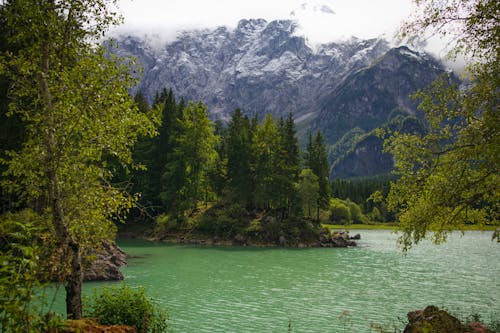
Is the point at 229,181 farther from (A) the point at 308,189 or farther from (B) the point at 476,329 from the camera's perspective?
(B) the point at 476,329

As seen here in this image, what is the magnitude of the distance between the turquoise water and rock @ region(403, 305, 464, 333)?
277 cm

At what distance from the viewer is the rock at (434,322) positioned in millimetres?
13484

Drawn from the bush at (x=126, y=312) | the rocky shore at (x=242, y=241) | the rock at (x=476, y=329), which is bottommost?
the rocky shore at (x=242, y=241)

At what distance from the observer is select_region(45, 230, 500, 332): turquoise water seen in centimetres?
2019

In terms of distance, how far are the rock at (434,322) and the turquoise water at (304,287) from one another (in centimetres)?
277

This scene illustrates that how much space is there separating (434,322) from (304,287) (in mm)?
15812

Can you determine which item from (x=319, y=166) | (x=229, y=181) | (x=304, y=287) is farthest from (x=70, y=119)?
(x=319, y=166)

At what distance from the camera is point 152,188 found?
7156cm

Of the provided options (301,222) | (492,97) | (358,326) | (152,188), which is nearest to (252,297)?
(358,326)

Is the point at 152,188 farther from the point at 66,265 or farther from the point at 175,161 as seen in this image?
the point at 66,265

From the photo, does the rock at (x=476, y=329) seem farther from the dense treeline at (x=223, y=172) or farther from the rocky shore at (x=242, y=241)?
the dense treeline at (x=223, y=172)

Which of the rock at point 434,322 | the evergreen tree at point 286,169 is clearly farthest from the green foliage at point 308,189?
the rock at point 434,322

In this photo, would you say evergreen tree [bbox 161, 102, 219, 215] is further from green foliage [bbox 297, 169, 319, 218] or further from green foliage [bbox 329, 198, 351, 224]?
green foliage [bbox 329, 198, 351, 224]

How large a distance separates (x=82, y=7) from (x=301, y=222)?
5656 centimetres
